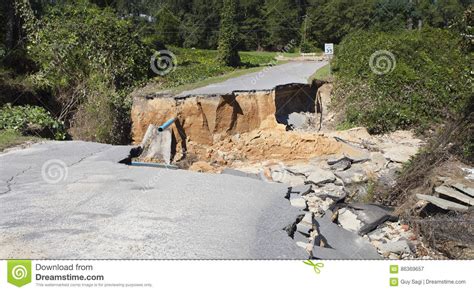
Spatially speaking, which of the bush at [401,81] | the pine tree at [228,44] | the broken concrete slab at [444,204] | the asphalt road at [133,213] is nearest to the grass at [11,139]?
the asphalt road at [133,213]

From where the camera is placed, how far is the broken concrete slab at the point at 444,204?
6184 millimetres

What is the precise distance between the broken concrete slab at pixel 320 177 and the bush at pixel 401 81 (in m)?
3.94

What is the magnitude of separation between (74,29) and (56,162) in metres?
9.76

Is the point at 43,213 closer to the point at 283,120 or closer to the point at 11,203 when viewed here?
the point at 11,203

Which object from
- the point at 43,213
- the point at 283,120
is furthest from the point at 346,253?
the point at 283,120

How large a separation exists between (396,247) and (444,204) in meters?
1.11

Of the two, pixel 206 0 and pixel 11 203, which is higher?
pixel 206 0

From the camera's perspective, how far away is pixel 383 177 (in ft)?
28.8

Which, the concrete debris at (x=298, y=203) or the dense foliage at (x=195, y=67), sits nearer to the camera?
the concrete debris at (x=298, y=203)

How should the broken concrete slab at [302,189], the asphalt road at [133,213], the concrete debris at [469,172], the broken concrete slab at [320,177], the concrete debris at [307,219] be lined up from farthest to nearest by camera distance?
the broken concrete slab at [320,177], the broken concrete slab at [302,189], the concrete debris at [469,172], the concrete debris at [307,219], the asphalt road at [133,213]

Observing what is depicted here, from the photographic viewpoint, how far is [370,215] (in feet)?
22.4

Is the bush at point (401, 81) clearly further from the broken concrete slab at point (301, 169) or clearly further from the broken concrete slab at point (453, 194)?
the broken concrete slab at point (453, 194)

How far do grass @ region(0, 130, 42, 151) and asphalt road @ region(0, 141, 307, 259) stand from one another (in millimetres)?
1108

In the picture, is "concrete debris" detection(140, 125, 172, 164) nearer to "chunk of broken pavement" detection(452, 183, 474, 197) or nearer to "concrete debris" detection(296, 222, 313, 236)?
"concrete debris" detection(296, 222, 313, 236)
